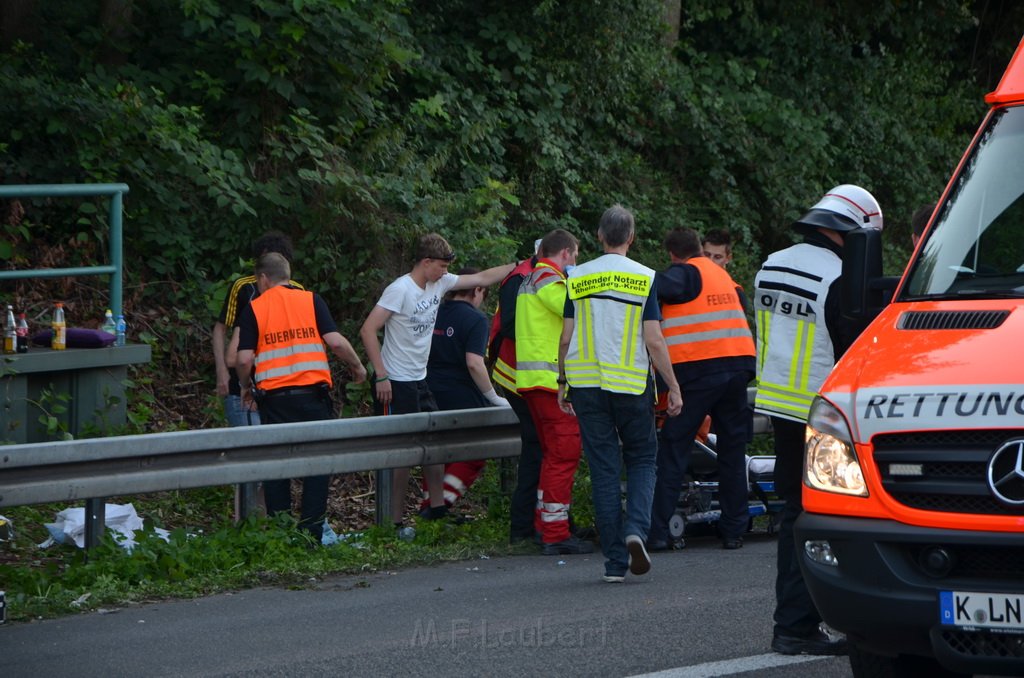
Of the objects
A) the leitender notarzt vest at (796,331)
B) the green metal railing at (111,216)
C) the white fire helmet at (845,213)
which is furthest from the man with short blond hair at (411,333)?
the white fire helmet at (845,213)

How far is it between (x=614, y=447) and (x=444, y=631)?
1748mm

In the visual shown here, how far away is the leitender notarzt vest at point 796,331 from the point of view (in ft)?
20.7

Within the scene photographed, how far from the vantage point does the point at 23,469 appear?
24.3 feet

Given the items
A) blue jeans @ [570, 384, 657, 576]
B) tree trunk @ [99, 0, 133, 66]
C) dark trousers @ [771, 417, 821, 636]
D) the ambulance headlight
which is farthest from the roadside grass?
tree trunk @ [99, 0, 133, 66]

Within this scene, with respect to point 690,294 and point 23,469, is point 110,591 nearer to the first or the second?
point 23,469

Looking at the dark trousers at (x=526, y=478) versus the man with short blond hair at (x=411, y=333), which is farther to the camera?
the man with short blond hair at (x=411, y=333)

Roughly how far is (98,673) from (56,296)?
247 inches

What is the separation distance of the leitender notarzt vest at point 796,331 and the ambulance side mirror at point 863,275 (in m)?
0.63

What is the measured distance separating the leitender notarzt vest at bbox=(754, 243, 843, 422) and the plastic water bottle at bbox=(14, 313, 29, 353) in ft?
17.6

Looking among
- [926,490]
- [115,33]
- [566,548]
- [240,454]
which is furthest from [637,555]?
[115,33]

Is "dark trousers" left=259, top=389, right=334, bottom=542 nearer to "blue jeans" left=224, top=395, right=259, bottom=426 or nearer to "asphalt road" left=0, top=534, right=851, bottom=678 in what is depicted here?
"asphalt road" left=0, top=534, right=851, bottom=678

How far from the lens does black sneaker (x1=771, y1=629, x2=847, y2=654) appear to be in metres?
6.01

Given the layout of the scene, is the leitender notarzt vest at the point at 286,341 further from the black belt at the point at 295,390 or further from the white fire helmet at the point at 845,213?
the white fire helmet at the point at 845,213

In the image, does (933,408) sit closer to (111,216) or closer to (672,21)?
(111,216)
